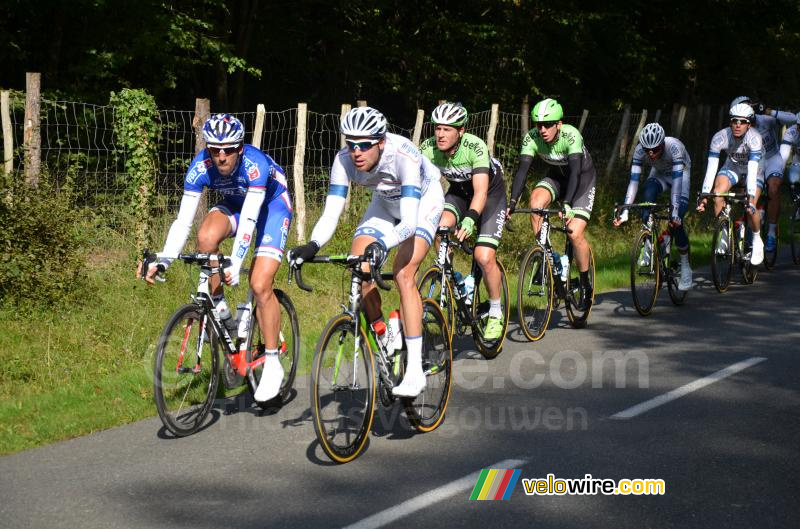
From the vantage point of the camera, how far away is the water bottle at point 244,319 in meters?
7.42

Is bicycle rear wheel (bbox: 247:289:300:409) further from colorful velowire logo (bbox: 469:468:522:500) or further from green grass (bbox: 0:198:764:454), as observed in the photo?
colorful velowire logo (bbox: 469:468:522:500)

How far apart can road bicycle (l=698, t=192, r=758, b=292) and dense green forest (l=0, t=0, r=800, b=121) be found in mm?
12305

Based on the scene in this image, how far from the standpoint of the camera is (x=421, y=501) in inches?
222

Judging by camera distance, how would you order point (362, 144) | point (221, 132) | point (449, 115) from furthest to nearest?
point (449, 115)
point (221, 132)
point (362, 144)

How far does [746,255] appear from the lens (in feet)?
45.1

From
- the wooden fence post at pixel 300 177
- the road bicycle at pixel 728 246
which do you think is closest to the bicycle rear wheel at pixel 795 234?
the road bicycle at pixel 728 246

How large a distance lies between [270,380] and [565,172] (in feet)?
16.1

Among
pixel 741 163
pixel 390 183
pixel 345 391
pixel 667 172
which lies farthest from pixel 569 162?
pixel 345 391

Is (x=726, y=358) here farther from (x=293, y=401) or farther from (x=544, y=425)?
(x=293, y=401)

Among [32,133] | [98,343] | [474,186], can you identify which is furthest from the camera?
[32,133]

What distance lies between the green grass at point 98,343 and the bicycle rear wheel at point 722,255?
148 cm

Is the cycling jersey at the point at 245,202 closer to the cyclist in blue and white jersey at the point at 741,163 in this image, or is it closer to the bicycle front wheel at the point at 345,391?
the bicycle front wheel at the point at 345,391

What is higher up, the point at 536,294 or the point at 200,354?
the point at 536,294

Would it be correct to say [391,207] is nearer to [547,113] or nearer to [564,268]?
[547,113]
